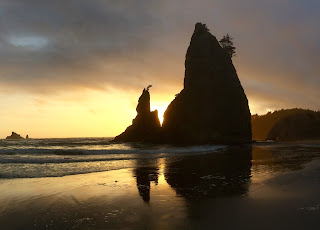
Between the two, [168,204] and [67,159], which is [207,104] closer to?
[67,159]

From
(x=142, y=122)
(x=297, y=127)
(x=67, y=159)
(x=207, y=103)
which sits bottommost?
(x=67, y=159)

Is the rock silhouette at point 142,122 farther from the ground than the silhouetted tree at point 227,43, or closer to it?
closer to it

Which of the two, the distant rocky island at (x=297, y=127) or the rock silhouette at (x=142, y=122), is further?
the rock silhouette at (x=142, y=122)

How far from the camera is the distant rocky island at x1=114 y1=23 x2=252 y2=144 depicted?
6128 cm

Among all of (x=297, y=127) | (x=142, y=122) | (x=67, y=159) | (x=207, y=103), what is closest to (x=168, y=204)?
(x=67, y=159)

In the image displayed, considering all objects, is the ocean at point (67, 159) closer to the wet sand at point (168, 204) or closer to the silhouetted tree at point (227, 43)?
the wet sand at point (168, 204)

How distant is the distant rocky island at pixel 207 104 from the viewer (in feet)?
201

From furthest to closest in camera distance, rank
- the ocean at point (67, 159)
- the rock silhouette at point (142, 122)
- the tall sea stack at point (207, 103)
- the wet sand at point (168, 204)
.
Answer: the rock silhouette at point (142, 122) → the tall sea stack at point (207, 103) → the ocean at point (67, 159) → the wet sand at point (168, 204)

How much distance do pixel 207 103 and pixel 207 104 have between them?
0.27 metres

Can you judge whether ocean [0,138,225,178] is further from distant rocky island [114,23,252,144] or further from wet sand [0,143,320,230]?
distant rocky island [114,23,252,144]

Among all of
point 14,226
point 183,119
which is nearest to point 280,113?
point 183,119

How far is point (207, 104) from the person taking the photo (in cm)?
6278

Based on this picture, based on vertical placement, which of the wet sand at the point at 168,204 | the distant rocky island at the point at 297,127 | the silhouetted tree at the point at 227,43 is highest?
the silhouetted tree at the point at 227,43

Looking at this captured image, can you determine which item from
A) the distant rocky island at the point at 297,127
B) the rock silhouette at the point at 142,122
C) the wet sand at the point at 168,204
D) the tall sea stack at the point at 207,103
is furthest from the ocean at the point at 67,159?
the distant rocky island at the point at 297,127
